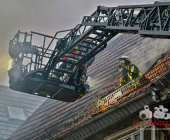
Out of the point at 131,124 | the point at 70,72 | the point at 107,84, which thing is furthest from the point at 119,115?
the point at 70,72

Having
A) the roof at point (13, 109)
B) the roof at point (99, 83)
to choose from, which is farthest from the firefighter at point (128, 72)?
the roof at point (13, 109)

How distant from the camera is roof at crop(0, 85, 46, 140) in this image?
87.8 ft

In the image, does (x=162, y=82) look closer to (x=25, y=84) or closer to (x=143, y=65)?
(x=143, y=65)

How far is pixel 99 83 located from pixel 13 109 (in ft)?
52.6

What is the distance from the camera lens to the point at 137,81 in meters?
9.95

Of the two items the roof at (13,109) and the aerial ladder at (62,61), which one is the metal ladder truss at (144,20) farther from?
the roof at (13,109)

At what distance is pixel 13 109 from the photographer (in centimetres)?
2934

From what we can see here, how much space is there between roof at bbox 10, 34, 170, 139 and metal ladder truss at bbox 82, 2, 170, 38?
200 centimetres

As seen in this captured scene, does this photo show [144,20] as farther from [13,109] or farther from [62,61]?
[13,109]

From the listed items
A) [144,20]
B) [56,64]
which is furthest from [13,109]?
[144,20]

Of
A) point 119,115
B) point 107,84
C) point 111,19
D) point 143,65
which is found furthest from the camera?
point 107,84

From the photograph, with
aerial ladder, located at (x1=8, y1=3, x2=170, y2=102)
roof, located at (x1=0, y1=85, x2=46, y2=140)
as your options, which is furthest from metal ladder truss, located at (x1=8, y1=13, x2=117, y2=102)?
roof, located at (x1=0, y1=85, x2=46, y2=140)

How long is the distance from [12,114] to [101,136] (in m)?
19.7

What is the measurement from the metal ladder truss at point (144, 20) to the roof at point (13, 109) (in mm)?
17299
